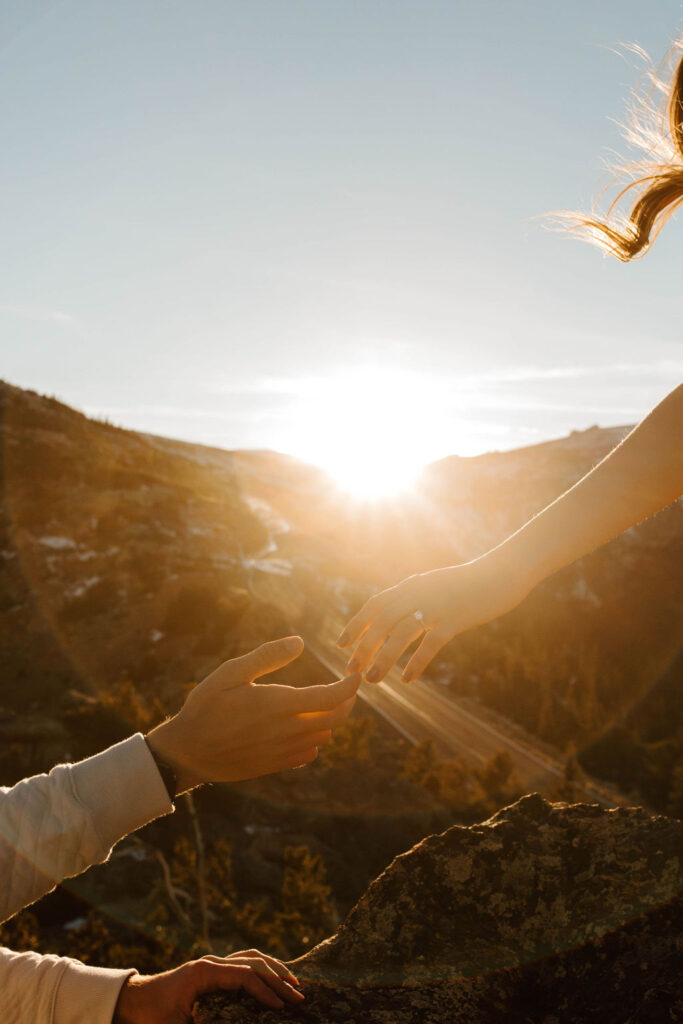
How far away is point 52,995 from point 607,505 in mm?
2201

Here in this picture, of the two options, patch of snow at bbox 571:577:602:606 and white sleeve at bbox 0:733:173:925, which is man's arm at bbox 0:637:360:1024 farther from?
patch of snow at bbox 571:577:602:606

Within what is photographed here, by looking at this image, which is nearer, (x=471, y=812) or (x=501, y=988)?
(x=501, y=988)

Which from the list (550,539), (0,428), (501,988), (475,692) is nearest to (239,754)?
(501,988)

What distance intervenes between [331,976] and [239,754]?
709 millimetres

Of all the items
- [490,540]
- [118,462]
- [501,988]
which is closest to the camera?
[501,988]

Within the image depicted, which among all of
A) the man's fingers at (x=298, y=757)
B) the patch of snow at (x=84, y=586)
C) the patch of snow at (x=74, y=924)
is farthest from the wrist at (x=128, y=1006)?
the patch of snow at (x=84, y=586)

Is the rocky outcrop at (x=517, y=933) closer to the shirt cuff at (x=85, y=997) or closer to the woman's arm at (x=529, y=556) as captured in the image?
the shirt cuff at (x=85, y=997)

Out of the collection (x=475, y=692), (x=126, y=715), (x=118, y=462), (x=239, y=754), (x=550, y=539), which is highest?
(x=118, y=462)

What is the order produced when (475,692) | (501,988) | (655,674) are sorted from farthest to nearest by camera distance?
(655,674)
(475,692)
(501,988)

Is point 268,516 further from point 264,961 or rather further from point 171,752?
point 264,961

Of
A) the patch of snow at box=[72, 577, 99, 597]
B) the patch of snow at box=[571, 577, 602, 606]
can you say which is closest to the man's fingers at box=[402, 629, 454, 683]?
the patch of snow at box=[72, 577, 99, 597]

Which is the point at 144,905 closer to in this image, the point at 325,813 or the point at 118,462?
the point at 325,813

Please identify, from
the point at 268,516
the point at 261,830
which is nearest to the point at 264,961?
the point at 261,830

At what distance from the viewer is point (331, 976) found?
6.42 feet
